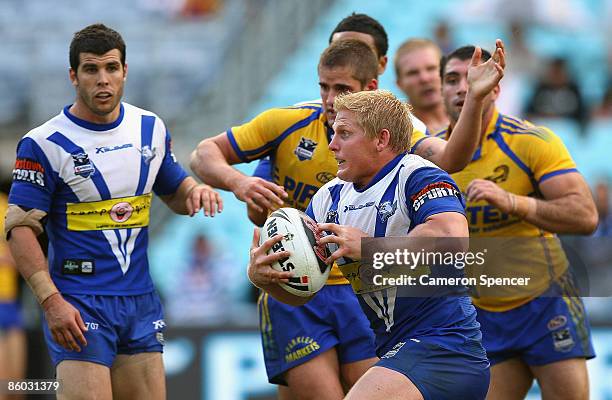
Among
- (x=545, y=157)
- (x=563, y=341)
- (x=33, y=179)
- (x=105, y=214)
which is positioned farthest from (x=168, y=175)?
(x=563, y=341)

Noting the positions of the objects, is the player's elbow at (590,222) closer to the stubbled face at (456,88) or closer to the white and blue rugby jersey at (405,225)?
the stubbled face at (456,88)

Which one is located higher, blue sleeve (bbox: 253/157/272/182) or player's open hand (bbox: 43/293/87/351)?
blue sleeve (bbox: 253/157/272/182)

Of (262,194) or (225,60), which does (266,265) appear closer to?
(262,194)

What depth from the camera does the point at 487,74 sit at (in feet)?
19.1

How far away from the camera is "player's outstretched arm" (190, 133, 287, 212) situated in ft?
19.6

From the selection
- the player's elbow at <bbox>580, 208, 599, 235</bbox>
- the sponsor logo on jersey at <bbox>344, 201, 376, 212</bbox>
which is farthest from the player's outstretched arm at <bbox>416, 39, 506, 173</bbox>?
the player's elbow at <bbox>580, 208, 599, 235</bbox>

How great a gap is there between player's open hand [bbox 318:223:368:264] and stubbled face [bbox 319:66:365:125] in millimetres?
1381

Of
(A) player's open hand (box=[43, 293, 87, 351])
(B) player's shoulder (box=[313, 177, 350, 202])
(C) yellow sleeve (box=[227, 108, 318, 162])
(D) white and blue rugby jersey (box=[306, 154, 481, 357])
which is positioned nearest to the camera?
(D) white and blue rugby jersey (box=[306, 154, 481, 357])

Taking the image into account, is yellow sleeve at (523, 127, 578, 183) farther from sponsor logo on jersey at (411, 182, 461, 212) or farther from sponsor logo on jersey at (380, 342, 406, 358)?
sponsor logo on jersey at (380, 342, 406, 358)

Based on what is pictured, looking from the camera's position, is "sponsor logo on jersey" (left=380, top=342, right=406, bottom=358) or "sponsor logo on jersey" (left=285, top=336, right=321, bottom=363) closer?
"sponsor logo on jersey" (left=380, top=342, right=406, bottom=358)

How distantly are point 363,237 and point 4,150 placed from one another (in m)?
11.7

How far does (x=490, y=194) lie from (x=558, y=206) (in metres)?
0.59

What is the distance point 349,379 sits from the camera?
6.76 metres

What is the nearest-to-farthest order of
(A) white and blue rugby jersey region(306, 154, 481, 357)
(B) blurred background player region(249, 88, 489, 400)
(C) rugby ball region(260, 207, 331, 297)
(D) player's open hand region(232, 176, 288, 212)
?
(B) blurred background player region(249, 88, 489, 400) < (A) white and blue rugby jersey region(306, 154, 481, 357) < (C) rugby ball region(260, 207, 331, 297) < (D) player's open hand region(232, 176, 288, 212)
